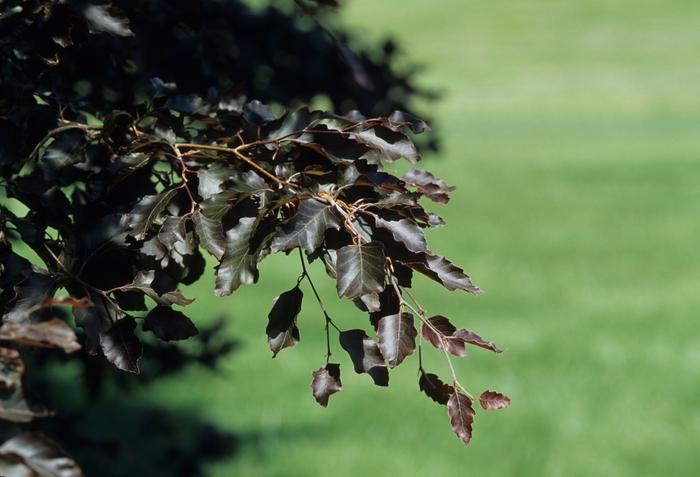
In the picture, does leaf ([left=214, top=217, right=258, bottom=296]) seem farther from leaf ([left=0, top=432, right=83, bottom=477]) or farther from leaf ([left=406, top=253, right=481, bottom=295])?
leaf ([left=0, top=432, right=83, bottom=477])

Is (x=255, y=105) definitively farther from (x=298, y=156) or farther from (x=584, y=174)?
(x=584, y=174)

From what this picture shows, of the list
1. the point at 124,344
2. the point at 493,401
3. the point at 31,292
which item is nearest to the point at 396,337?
the point at 493,401

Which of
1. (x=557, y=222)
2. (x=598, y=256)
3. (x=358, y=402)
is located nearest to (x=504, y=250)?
(x=598, y=256)

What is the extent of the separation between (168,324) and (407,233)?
1.43ft

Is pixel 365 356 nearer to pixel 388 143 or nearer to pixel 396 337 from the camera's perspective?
A: pixel 396 337

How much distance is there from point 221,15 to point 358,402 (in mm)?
3535

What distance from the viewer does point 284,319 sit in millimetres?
1858

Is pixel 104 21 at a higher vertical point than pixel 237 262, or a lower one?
higher

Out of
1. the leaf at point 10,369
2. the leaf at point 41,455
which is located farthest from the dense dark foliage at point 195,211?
the leaf at point 41,455

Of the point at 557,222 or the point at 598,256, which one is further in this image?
the point at 557,222

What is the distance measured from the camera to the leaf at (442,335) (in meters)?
1.80

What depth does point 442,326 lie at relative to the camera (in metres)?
1.84

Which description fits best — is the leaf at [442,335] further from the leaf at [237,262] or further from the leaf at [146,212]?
the leaf at [146,212]

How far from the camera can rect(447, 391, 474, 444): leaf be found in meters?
1.76
